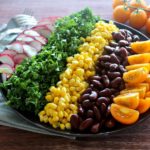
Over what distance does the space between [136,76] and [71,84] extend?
21 cm

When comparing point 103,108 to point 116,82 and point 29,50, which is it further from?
point 29,50

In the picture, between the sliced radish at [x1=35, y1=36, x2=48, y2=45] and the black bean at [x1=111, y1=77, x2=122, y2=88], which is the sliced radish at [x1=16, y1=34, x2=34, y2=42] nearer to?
the sliced radish at [x1=35, y1=36, x2=48, y2=45]

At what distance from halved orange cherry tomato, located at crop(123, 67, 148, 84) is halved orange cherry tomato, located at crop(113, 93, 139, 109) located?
0.21 feet

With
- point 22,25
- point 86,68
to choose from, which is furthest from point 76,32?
point 22,25

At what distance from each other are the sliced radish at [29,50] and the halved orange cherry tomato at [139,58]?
0.35 metres

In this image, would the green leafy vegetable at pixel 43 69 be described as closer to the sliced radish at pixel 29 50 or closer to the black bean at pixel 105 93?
the sliced radish at pixel 29 50

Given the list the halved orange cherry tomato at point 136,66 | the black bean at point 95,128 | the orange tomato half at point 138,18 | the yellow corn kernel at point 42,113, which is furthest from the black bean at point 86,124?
the orange tomato half at point 138,18

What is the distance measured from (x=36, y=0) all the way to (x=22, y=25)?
0.40 m

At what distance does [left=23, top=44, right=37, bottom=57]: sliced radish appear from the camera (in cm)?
114

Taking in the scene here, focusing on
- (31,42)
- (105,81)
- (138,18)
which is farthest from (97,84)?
(138,18)

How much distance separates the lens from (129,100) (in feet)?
2.95

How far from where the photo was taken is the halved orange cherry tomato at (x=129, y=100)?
0.90 m

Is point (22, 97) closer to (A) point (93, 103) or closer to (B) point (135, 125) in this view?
(A) point (93, 103)

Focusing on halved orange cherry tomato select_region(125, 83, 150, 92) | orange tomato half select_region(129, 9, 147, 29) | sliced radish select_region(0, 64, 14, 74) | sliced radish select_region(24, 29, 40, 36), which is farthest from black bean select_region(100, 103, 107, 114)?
orange tomato half select_region(129, 9, 147, 29)
